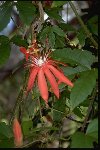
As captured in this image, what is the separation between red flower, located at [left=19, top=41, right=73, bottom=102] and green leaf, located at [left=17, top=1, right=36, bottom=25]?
101mm

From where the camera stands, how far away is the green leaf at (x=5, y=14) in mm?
1043

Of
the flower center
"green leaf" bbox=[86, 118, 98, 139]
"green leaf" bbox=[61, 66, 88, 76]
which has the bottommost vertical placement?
"green leaf" bbox=[86, 118, 98, 139]

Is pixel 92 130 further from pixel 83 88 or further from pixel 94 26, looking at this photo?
pixel 94 26

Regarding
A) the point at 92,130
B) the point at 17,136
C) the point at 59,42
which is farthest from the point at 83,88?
the point at 59,42

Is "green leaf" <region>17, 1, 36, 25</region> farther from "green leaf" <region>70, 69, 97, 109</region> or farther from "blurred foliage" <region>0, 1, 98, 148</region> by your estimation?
"green leaf" <region>70, 69, 97, 109</region>

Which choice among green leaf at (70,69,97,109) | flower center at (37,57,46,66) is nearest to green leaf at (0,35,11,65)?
flower center at (37,57,46,66)

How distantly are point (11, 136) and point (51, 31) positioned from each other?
32 centimetres

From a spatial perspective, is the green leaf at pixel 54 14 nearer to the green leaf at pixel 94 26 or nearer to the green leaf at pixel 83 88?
the green leaf at pixel 94 26

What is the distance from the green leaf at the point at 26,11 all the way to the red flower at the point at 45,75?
0.33 ft

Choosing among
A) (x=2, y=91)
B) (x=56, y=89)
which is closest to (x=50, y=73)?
(x=56, y=89)

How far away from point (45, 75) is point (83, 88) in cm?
19

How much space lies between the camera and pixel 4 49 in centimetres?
108

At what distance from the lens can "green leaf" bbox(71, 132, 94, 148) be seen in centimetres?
74

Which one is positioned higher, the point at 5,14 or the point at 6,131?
the point at 5,14
